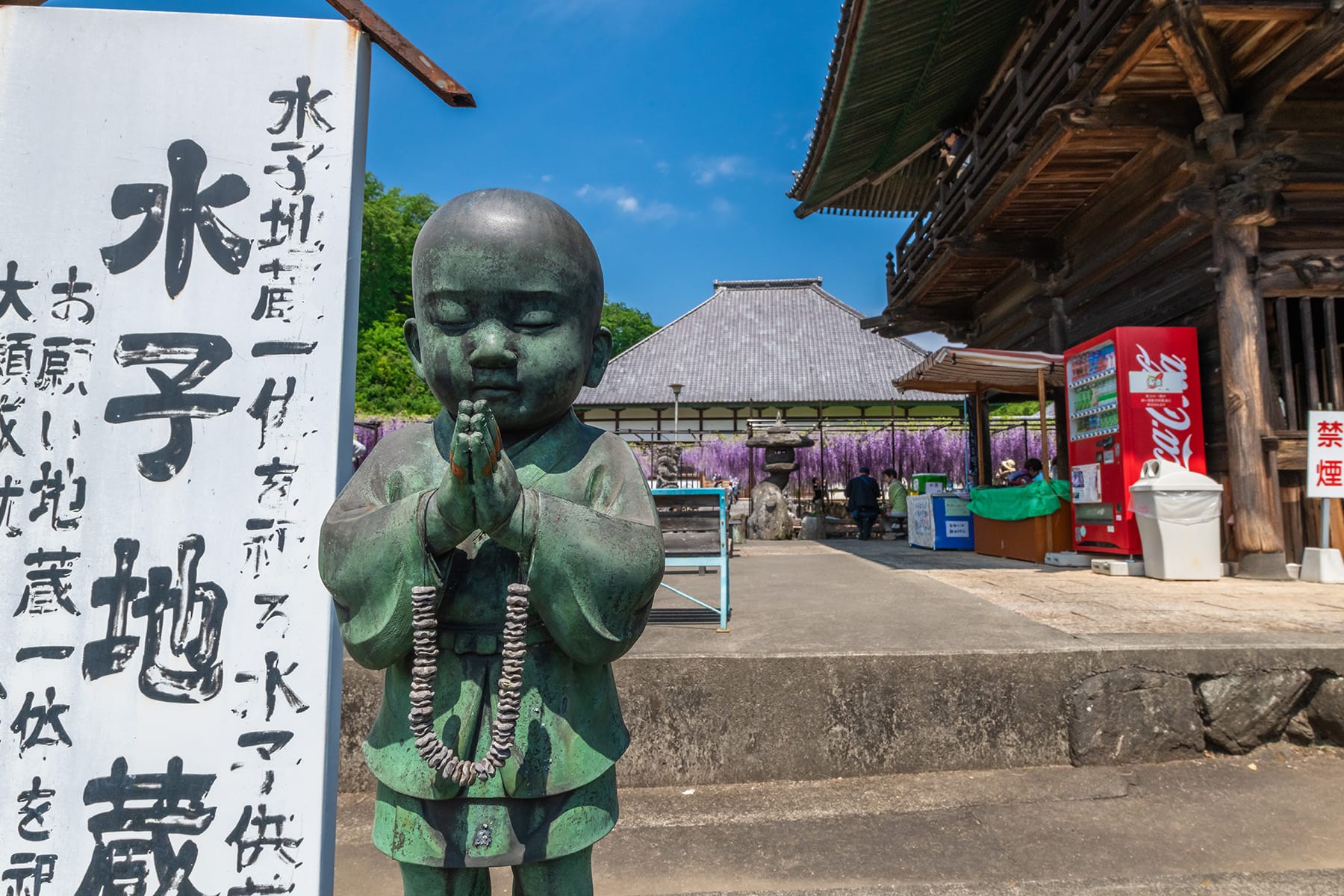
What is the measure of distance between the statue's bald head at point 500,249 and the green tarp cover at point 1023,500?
24.9 ft

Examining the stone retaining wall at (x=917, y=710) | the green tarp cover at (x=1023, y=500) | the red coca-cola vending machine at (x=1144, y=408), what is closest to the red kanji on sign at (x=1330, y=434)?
the red coca-cola vending machine at (x=1144, y=408)

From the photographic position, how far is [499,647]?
126 centimetres

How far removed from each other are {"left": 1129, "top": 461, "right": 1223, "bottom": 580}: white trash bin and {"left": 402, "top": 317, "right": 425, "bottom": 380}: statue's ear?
618 centimetres

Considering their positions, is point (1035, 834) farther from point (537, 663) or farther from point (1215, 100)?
point (1215, 100)

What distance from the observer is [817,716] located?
3.02 meters

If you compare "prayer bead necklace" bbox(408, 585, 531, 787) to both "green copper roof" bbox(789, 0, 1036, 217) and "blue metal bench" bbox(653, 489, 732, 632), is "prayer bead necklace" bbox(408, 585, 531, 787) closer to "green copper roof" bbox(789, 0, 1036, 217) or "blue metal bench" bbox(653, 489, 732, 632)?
"blue metal bench" bbox(653, 489, 732, 632)

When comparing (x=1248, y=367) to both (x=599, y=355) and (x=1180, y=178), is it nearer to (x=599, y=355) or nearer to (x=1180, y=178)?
(x=1180, y=178)

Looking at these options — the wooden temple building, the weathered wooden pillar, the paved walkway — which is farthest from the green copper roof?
the paved walkway

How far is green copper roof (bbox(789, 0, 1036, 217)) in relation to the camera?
7.35 m

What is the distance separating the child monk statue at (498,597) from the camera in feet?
3.86

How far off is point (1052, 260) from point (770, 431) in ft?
22.2

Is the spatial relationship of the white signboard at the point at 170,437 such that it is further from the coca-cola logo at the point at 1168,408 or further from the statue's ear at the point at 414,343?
the coca-cola logo at the point at 1168,408

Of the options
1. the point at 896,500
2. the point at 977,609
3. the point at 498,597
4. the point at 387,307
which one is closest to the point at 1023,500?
the point at 977,609

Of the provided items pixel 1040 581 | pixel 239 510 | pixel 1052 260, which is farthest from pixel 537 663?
pixel 1052 260
